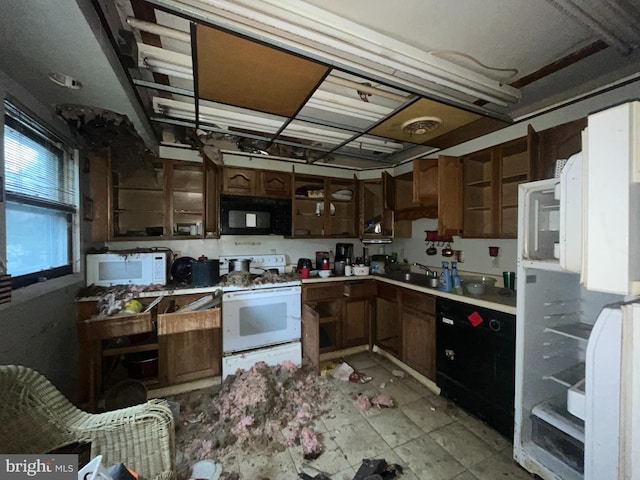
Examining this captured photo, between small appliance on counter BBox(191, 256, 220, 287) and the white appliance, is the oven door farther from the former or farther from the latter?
small appliance on counter BBox(191, 256, 220, 287)

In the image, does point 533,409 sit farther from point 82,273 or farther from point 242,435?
point 82,273

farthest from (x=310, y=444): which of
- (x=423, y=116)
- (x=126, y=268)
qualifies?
(x=423, y=116)

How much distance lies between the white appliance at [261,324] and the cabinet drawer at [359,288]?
56 centimetres

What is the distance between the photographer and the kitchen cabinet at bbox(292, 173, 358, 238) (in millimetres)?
2994

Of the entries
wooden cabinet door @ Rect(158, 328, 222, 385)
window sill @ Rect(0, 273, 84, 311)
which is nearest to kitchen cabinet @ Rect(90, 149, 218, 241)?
window sill @ Rect(0, 273, 84, 311)

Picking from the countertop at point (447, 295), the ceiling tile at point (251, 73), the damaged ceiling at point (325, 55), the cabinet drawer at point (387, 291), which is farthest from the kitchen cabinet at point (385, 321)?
the ceiling tile at point (251, 73)

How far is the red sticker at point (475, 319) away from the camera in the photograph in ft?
5.66

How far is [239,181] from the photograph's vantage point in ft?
8.71

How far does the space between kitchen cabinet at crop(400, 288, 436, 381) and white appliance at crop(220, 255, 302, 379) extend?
105 cm

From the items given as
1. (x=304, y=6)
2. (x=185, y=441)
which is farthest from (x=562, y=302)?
(x=185, y=441)

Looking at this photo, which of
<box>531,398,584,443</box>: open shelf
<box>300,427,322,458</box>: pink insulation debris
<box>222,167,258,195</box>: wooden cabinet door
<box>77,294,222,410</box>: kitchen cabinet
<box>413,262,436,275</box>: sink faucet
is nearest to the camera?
<box>531,398,584,443</box>: open shelf

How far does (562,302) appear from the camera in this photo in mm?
1520

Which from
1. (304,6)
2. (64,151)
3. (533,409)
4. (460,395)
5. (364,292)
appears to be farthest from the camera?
(364,292)

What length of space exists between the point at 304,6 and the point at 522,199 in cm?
153
